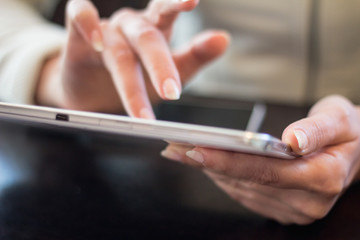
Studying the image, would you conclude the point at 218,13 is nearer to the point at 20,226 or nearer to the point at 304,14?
the point at 304,14

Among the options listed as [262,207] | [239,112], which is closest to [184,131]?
[262,207]

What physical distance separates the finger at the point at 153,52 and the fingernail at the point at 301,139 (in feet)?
0.36

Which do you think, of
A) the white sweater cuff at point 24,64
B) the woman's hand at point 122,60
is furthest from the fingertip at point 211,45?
the white sweater cuff at point 24,64

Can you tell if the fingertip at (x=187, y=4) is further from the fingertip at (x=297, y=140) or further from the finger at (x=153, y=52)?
the fingertip at (x=297, y=140)

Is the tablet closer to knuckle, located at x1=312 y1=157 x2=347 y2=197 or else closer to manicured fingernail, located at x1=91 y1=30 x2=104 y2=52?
knuckle, located at x1=312 y1=157 x2=347 y2=197

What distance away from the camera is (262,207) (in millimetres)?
306

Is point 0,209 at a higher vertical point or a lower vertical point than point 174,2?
lower

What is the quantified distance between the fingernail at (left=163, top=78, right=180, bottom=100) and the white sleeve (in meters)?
0.27

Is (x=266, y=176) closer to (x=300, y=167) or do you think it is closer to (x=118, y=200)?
(x=300, y=167)

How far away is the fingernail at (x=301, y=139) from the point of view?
24 cm

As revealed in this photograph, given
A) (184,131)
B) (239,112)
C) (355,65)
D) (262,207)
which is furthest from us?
(355,65)

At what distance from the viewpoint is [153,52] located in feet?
1.20

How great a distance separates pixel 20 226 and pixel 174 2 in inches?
9.2

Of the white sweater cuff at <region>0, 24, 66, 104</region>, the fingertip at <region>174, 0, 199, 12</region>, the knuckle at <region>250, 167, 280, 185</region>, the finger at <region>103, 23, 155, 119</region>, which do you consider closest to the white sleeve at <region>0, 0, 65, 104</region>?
the white sweater cuff at <region>0, 24, 66, 104</region>
